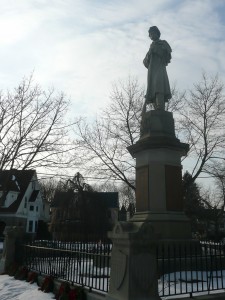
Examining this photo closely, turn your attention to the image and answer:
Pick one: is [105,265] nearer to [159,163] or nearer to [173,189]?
[173,189]

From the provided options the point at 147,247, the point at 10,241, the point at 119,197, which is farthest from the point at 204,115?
the point at 119,197

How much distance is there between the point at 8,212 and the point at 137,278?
3844 centimetres

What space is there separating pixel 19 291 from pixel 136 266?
478 centimetres

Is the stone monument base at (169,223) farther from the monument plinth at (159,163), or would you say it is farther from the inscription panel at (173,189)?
the inscription panel at (173,189)

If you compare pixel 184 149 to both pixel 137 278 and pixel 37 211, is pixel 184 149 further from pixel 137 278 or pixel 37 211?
pixel 37 211

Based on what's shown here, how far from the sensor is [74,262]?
881cm

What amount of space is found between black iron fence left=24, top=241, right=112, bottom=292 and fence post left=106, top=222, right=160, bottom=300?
1095 mm

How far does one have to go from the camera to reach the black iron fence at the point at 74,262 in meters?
7.74

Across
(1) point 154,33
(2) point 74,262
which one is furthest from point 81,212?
(2) point 74,262

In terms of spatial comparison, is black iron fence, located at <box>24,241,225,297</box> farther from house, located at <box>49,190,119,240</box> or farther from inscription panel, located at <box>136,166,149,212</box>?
house, located at <box>49,190,119,240</box>

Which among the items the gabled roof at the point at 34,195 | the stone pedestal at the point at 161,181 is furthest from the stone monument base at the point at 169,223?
the gabled roof at the point at 34,195

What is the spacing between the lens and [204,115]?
22281 mm

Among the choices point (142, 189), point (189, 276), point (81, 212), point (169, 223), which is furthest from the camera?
point (81, 212)

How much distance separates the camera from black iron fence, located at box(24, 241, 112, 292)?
774cm
